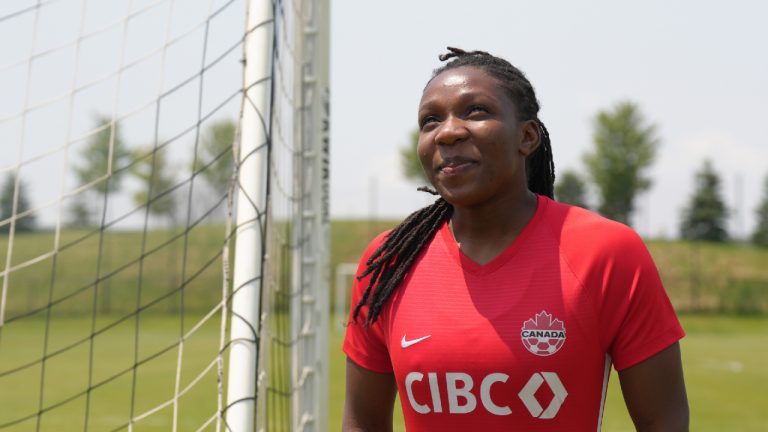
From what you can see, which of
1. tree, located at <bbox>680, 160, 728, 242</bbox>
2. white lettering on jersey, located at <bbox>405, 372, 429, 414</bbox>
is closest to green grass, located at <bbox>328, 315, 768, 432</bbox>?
white lettering on jersey, located at <bbox>405, 372, 429, 414</bbox>

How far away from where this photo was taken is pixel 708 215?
4841 cm

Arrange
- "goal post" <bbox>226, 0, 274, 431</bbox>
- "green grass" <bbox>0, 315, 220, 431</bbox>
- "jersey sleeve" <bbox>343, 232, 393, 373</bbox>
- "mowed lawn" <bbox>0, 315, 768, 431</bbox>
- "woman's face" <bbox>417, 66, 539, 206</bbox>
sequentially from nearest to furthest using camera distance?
"woman's face" <bbox>417, 66, 539, 206</bbox> → "jersey sleeve" <bbox>343, 232, 393, 373</bbox> → "goal post" <bbox>226, 0, 274, 431</bbox> → "green grass" <bbox>0, 315, 220, 431</bbox> → "mowed lawn" <bbox>0, 315, 768, 431</bbox>

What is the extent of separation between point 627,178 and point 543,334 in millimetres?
45223

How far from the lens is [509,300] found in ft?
7.28

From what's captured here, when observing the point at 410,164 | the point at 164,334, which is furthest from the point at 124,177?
the point at 164,334

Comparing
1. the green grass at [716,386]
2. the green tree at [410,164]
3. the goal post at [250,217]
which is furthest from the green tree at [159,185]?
the goal post at [250,217]

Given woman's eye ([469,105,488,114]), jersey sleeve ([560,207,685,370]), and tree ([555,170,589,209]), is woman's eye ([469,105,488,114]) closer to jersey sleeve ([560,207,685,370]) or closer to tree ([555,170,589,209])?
jersey sleeve ([560,207,685,370])

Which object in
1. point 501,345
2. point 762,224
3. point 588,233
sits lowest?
point 501,345

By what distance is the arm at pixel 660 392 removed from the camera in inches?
82.4

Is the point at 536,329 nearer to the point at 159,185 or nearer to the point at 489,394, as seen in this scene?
the point at 489,394

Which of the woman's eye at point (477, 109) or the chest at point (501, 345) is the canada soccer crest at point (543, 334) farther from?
the woman's eye at point (477, 109)

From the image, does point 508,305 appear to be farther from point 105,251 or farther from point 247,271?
point 105,251

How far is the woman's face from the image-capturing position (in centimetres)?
220

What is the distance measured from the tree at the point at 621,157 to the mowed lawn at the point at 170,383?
21.2m
